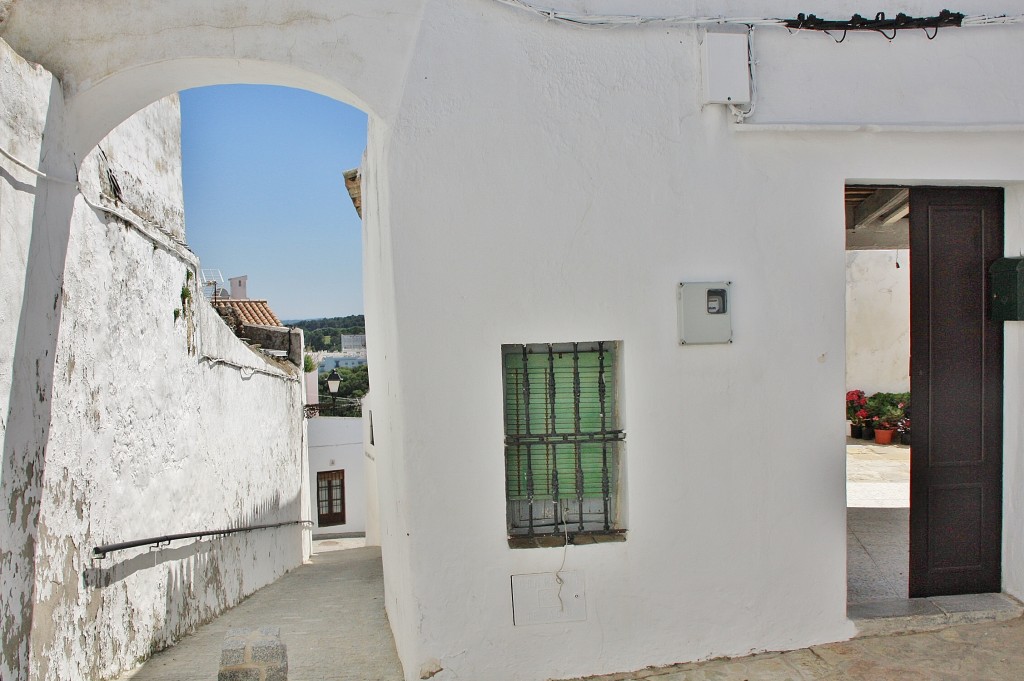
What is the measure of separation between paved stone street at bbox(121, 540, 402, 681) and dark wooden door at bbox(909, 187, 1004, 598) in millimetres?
3269

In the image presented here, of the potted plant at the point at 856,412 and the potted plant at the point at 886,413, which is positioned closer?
the potted plant at the point at 886,413

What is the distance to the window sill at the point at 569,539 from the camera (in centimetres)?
385

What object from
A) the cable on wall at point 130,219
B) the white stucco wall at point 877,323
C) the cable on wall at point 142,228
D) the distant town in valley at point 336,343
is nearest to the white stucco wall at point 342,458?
the cable on wall at point 142,228

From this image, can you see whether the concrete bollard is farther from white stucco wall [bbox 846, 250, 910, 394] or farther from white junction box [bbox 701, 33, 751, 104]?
white stucco wall [bbox 846, 250, 910, 394]

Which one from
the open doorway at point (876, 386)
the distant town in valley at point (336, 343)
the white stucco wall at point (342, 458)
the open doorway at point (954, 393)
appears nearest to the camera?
the open doorway at point (954, 393)

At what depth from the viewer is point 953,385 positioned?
4359mm

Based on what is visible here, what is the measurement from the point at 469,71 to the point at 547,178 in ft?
2.18

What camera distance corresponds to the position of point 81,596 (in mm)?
3934

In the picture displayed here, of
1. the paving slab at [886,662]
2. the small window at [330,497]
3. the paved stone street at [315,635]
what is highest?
the paving slab at [886,662]

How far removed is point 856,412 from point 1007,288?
281 inches


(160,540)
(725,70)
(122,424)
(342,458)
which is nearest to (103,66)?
(122,424)

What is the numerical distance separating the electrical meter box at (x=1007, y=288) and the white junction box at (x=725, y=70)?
6.12 ft

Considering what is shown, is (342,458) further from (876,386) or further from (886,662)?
(886,662)

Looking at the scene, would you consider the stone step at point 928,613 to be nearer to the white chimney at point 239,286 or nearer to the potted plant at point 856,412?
the potted plant at point 856,412
